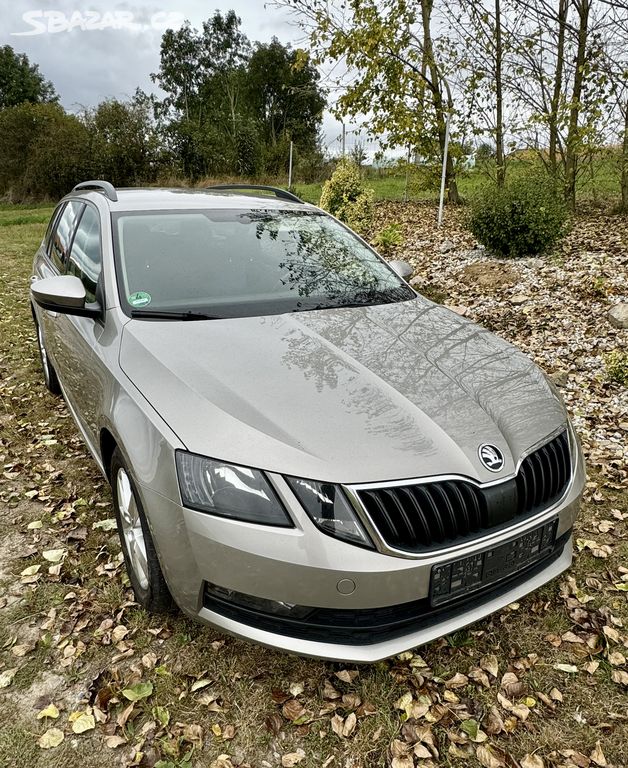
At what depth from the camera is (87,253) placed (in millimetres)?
3111

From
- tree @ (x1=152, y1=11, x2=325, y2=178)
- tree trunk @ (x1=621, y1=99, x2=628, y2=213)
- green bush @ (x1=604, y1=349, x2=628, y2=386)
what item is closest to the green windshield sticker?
green bush @ (x1=604, y1=349, x2=628, y2=386)

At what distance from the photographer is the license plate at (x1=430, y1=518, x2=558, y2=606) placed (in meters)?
1.80

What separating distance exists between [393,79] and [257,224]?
9.14 m

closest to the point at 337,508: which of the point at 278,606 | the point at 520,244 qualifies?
the point at 278,606

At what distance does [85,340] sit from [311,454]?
1529 mm

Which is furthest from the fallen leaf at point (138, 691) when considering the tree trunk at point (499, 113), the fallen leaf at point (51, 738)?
the tree trunk at point (499, 113)

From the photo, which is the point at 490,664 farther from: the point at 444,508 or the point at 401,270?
the point at 401,270

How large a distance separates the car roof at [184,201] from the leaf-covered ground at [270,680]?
166 cm

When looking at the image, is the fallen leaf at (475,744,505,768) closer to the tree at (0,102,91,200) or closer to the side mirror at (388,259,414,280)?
the side mirror at (388,259,414,280)

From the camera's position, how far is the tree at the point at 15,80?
41.7m

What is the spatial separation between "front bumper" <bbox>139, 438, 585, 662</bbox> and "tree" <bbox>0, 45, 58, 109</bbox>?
48.1 m

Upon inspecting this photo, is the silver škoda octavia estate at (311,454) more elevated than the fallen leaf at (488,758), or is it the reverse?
the silver škoda octavia estate at (311,454)

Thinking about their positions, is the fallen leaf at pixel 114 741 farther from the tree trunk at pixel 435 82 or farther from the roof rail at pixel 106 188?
the tree trunk at pixel 435 82

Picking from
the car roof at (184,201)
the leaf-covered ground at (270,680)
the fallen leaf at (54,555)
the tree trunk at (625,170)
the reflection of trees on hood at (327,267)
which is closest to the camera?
the leaf-covered ground at (270,680)
